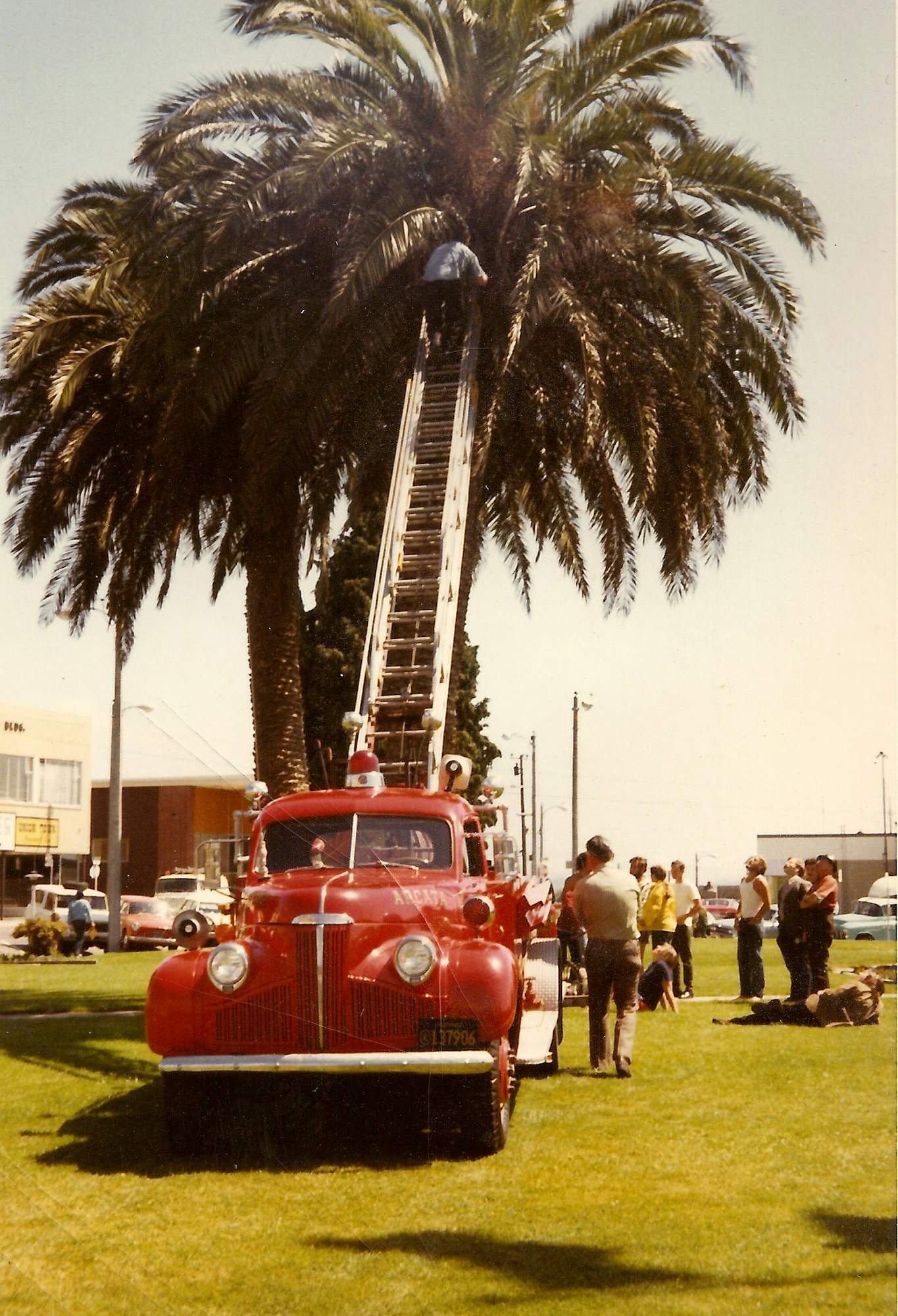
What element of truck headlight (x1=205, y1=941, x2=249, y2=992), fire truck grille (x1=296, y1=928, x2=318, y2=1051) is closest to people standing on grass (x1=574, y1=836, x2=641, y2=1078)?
fire truck grille (x1=296, y1=928, x2=318, y2=1051)

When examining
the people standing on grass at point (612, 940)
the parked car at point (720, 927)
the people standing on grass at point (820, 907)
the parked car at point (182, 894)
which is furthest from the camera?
the parked car at point (182, 894)

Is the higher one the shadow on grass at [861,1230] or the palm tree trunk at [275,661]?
the palm tree trunk at [275,661]

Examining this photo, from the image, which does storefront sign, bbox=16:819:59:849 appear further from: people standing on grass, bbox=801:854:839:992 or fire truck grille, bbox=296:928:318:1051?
people standing on grass, bbox=801:854:839:992

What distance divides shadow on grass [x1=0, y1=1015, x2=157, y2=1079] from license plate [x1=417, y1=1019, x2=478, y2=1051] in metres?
3.90

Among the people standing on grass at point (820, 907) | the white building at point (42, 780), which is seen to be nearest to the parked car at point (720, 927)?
the people standing on grass at point (820, 907)

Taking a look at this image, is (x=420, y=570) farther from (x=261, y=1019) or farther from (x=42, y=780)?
(x=261, y=1019)

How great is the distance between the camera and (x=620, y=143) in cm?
1248

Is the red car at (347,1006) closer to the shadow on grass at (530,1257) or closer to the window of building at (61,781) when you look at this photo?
the window of building at (61,781)

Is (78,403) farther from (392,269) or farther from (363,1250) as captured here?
(363,1250)

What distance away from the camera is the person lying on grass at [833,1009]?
40.4 ft

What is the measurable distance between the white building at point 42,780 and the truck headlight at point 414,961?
207 cm

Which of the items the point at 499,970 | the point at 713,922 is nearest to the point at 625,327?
the point at 499,970

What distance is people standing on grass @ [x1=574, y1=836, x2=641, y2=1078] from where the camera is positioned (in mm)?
9930

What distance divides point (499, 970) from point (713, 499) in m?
7.86
